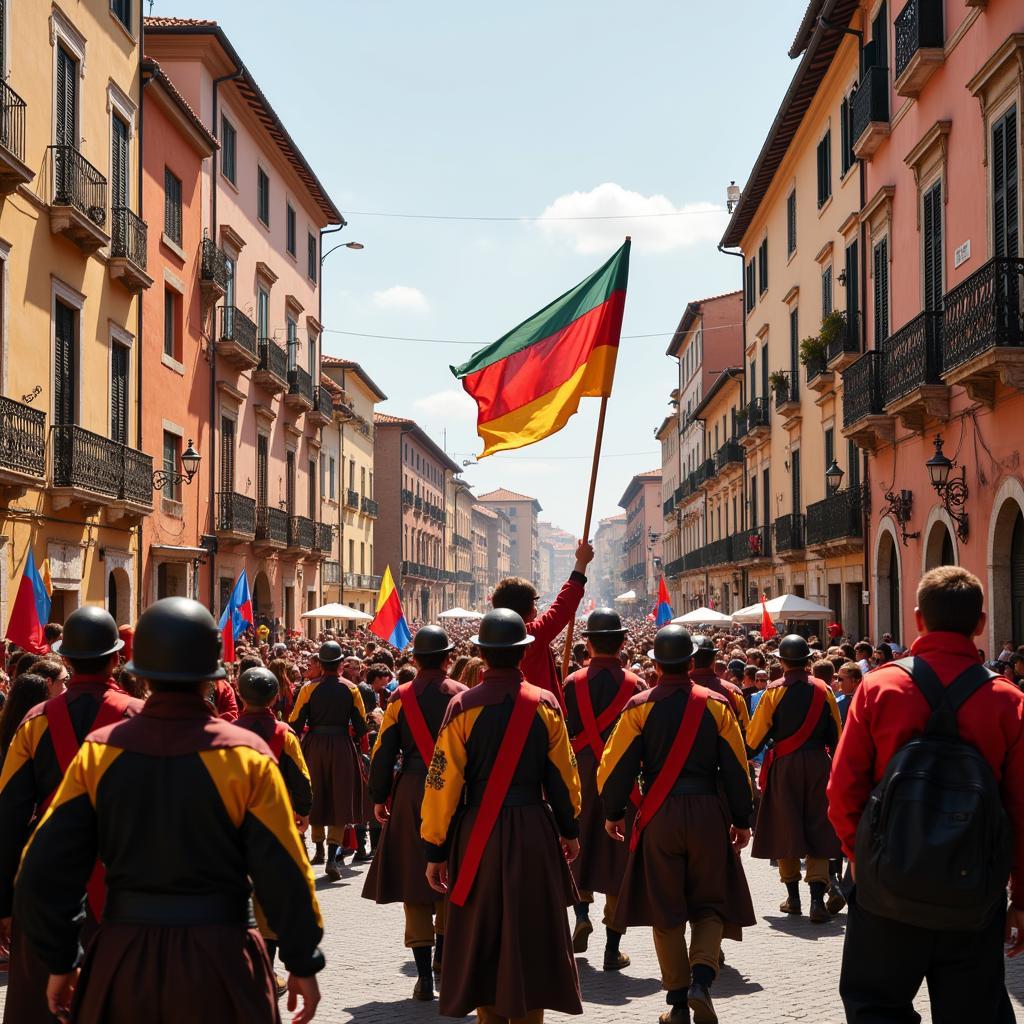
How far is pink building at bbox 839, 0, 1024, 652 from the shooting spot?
15109mm

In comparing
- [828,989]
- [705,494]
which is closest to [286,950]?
[828,989]

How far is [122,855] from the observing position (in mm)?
3680

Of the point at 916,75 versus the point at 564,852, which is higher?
the point at 916,75

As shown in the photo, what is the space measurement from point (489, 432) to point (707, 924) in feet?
13.7

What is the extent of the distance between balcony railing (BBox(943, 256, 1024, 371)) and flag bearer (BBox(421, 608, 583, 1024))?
10.0 meters

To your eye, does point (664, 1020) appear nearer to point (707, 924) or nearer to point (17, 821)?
point (707, 924)

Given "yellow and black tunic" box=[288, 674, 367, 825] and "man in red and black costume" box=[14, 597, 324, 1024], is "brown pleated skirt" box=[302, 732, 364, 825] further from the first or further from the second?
"man in red and black costume" box=[14, 597, 324, 1024]

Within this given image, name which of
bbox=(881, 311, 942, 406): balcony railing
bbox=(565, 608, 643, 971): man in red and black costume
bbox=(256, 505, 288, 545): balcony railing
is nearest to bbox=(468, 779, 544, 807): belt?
bbox=(565, 608, 643, 971): man in red and black costume

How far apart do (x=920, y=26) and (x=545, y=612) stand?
13.7m

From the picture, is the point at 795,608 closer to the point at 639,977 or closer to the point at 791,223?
the point at 791,223

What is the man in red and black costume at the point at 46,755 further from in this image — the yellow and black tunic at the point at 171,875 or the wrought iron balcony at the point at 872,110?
the wrought iron balcony at the point at 872,110

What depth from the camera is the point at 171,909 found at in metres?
3.65

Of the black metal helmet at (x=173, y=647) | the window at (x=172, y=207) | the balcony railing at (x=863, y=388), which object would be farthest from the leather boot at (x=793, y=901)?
the window at (x=172, y=207)

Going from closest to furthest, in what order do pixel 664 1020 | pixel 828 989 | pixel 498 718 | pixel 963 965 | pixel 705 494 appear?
pixel 963 965 < pixel 498 718 < pixel 664 1020 < pixel 828 989 < pixel 705 494
